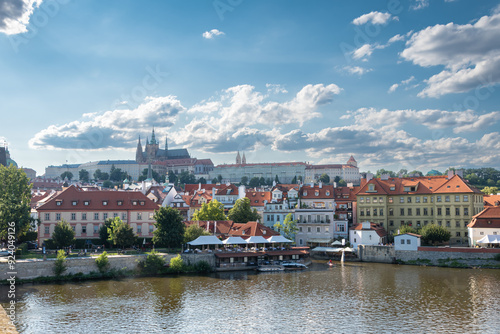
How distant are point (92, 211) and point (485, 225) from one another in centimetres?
5670

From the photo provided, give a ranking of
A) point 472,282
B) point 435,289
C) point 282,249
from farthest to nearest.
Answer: point 282,249 → point 472,282 → point 435,289

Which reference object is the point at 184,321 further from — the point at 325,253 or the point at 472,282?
the point at 325,253

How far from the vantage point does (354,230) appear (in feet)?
225

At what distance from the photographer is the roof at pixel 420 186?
73.1 metres

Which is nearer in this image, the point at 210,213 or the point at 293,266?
the point at 293,266

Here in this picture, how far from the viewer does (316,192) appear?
82938 millimetres

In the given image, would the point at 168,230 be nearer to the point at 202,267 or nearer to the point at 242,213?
the point at 202,267

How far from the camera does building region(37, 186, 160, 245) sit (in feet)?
208

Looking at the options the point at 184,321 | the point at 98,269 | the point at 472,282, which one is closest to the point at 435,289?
the point at 472,282

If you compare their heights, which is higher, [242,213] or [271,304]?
[242,213]

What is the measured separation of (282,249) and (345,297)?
20.4m

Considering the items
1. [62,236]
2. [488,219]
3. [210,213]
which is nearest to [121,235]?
[62,236]

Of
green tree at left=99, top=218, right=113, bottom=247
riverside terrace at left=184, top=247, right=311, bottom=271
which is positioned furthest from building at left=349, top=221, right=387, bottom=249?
green tree at left=99, top=218, right=113, bottom=247

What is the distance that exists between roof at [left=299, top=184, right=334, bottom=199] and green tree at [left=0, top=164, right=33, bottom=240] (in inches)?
1825
